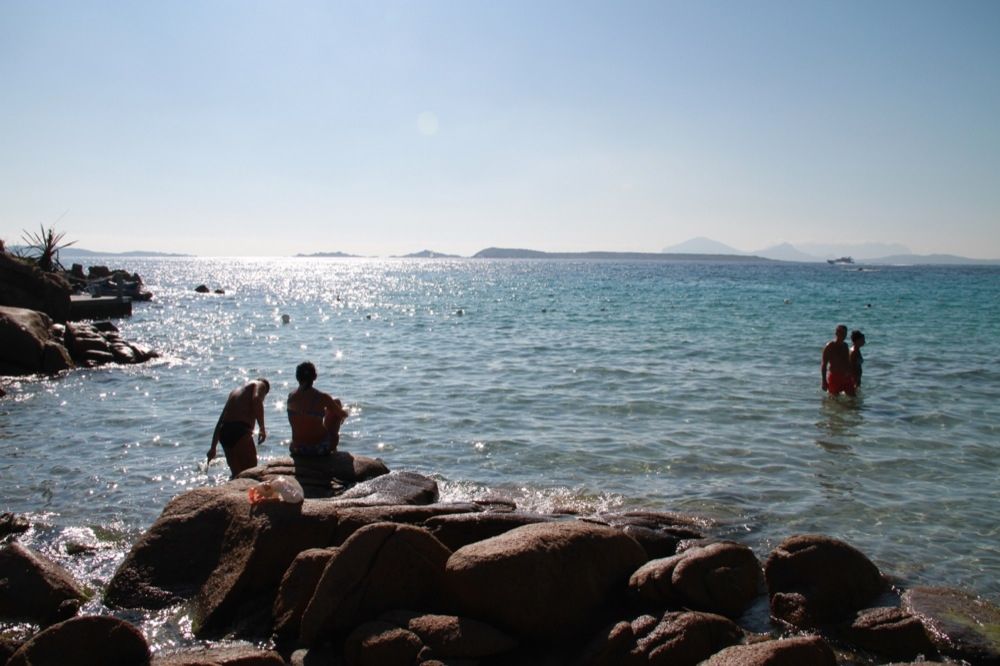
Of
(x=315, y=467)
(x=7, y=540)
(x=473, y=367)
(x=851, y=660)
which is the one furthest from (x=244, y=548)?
(x=473, y=367)

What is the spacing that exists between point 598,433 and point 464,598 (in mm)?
7796

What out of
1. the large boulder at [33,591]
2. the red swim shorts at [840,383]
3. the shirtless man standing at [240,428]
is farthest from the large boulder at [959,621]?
the red swim shorts at [840,383]

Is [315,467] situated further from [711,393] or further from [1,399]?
[1,399]

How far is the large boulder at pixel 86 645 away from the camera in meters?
5.02

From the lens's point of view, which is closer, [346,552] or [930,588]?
[346,552]

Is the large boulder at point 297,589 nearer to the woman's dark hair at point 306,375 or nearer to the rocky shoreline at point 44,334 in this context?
the woman's dark hair at point 306,375

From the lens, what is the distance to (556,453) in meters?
11.9

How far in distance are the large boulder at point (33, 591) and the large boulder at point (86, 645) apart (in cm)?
115

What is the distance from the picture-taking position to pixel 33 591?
245 inches

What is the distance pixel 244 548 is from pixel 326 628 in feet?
4.11

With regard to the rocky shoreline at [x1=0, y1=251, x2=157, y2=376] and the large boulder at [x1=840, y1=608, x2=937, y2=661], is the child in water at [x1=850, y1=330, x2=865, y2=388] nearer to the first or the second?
the large boulder at [x1=840, y1=608, x2=937, y2=661]

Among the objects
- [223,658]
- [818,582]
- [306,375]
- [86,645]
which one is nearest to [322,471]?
[306,375]

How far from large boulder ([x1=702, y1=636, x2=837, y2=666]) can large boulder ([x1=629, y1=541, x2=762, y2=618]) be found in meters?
0.86

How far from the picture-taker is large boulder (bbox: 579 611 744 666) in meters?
5.21
